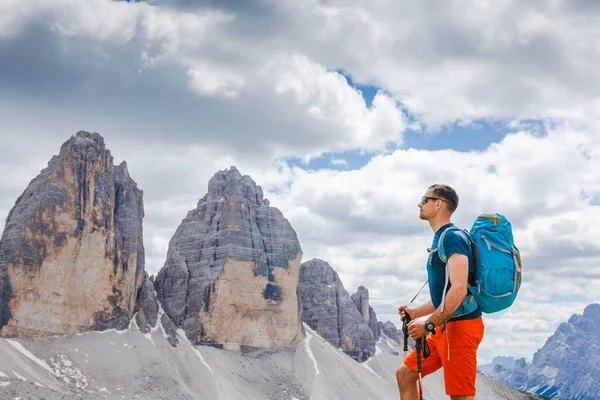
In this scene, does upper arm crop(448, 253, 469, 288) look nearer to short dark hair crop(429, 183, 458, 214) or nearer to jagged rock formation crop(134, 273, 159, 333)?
short dark hair crop(429, 183, 458, 214)

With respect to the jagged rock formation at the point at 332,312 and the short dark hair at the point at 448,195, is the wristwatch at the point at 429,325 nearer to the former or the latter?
the short dark hair at the point at 448,195

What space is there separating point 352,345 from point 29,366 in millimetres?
69109

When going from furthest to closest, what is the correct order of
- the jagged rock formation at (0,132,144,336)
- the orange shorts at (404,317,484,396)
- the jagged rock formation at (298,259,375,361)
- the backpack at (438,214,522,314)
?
1. the jagged rock formation at (298,259,375,361)
2. the jagged rock formation at (0,132,144,336)
3. the orange shorts at (404,317,484,396)
4. the backpack at (438,214,522,314)

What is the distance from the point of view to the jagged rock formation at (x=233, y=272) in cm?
10819

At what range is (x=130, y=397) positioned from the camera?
7812 centimetres

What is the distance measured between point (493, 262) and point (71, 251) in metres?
89.3

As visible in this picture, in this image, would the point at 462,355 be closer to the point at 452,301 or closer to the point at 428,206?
the point at 452,301

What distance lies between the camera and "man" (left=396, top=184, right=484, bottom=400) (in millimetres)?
5922

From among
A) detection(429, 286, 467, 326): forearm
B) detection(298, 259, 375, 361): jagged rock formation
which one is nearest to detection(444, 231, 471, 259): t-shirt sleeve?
detection(429, 286, 467, 326): forearm

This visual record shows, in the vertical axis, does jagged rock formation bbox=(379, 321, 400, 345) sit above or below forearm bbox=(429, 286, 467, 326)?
above

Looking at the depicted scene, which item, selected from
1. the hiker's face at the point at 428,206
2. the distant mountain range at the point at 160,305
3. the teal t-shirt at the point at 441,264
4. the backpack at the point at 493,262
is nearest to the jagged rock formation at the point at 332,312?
the distant mountain range at the point at 160,305

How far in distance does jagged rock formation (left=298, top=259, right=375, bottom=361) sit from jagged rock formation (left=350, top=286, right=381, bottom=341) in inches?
209

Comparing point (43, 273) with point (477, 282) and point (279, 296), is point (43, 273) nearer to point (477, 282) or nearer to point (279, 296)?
point (279, 296)

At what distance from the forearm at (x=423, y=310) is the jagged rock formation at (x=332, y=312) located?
404 feet
